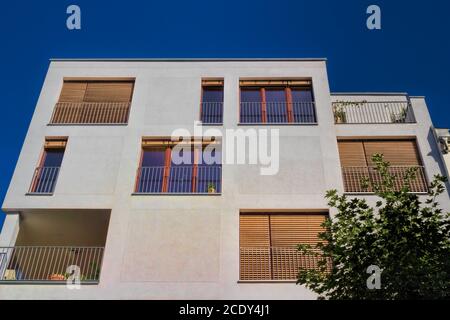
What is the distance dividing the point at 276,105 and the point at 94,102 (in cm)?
747

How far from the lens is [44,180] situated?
49.5 ft

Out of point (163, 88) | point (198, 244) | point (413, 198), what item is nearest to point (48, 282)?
point (198, 244)

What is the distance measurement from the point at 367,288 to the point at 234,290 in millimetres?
5313

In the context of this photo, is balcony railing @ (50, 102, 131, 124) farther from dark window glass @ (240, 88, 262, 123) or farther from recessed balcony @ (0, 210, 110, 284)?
dark window glass @ (240, 88, 262, 123)

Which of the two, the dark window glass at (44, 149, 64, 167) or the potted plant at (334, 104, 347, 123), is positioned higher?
the potted plant at (334, 104, 347, 123)

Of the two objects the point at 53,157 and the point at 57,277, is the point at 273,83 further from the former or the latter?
the point at 57,277

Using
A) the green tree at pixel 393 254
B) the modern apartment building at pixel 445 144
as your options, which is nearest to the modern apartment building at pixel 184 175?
the modern apartment building at pixel 445 144

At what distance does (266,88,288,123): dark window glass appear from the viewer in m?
17.0

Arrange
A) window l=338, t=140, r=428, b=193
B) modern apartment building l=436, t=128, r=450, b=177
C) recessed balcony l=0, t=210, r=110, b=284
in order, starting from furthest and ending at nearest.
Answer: modern apartment building l=436, t=128, r=450, b=177 → window l=338, t=140, r=428, b=193 → recessed balcony l=0, t=210, r=110, b=284

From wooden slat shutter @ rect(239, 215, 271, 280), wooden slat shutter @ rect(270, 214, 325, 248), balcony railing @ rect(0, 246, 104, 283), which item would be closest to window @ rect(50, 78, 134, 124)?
balcony railing @ rect(0, 246, 104, 283)

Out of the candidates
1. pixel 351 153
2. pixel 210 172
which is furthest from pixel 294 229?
pixel 351 153

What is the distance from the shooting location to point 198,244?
13.4 m

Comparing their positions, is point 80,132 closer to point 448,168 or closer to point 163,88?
point 163,88

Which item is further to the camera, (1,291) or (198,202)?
(198,202)
